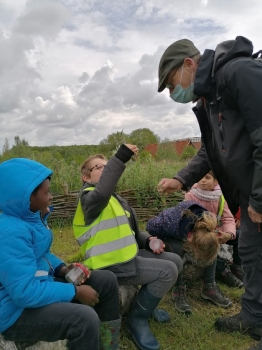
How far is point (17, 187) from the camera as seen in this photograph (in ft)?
6.23

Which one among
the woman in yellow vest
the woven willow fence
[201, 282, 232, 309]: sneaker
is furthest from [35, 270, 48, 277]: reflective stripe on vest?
the woven willow fence

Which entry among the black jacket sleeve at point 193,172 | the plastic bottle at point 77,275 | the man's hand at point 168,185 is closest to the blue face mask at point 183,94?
the black jacket sleeve at point 193,172

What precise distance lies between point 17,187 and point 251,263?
5.65 ft

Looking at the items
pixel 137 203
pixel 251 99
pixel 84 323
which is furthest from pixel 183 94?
pixel 137 203

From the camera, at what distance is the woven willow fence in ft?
19.4

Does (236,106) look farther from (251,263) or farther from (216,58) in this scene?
(251,263)

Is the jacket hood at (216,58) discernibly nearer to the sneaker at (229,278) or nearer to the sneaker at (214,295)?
the sneaker at (214,295)

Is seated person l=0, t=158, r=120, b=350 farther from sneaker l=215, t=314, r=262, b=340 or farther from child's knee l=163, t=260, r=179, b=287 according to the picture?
sneaker l=215, t=314, r=262, b=340

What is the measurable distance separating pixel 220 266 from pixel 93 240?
1694 millimetres

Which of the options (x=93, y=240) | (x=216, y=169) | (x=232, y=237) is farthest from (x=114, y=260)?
(x=232, y=237)

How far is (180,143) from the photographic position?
2627cm

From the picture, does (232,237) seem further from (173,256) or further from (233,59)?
(233,59)

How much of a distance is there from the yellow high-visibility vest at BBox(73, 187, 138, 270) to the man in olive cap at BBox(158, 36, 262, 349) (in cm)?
82

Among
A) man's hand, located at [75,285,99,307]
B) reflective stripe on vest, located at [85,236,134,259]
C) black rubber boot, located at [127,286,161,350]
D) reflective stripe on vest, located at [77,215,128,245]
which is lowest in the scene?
black rubber boot, located at [127,286,161,350]
